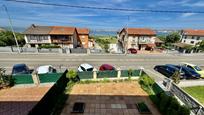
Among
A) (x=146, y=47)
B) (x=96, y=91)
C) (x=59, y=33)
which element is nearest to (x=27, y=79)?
(x=96, y=91)

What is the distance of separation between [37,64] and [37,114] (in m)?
13.5

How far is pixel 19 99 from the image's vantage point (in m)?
10.6

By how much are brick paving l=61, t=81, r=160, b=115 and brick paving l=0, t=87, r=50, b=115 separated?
2984 mm

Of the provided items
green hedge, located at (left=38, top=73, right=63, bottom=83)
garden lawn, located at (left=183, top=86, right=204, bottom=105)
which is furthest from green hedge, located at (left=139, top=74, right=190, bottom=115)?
green hedge, located at (left=38, top=73, right=63, bottom=83)

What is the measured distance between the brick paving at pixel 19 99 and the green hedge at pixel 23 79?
811 mm

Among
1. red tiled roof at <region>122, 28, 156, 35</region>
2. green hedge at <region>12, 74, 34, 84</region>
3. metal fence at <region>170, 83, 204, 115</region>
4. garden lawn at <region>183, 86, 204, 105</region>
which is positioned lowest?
garden lawn at <region>183, 86, 204, 105</region>

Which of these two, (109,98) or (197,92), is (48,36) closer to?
(109,98)

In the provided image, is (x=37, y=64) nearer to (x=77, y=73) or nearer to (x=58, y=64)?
(x=58, y=64)

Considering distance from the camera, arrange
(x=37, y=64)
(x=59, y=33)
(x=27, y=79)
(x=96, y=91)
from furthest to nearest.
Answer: (x=59, y=33), (x=37, y=64), (x=27, y=79), (x=96, y=91)

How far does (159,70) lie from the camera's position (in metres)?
17.7

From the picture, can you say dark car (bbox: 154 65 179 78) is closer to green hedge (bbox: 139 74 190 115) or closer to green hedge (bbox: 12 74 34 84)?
green hedge (bbox: 139 74 190 115)

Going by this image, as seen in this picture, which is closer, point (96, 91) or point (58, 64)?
point (96, 91)

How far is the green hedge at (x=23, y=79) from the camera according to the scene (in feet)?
41.9

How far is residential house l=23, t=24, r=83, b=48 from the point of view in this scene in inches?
1319
